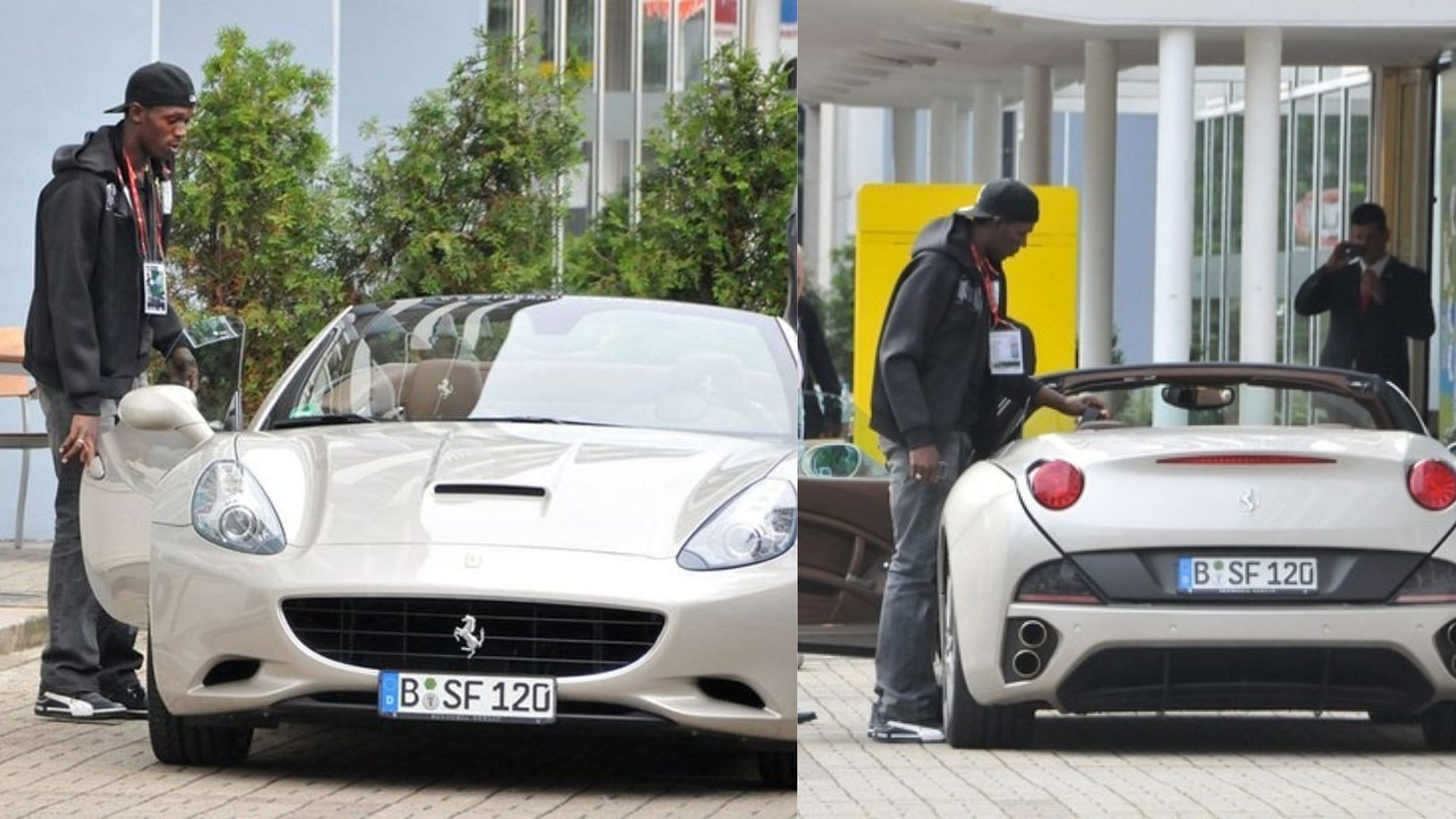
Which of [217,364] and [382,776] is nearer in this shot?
[382,776]

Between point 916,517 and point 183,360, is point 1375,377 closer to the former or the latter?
point 916,517

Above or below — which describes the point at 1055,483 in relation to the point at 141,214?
below

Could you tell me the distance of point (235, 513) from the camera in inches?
200

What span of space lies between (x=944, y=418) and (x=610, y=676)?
Answer: 2489mm

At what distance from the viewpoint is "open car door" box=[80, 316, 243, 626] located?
5.64 metres

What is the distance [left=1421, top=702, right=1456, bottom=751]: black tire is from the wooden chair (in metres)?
8.03

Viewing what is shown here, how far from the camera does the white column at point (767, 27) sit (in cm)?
254

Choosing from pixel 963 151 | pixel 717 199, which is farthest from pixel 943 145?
pixel 717 199

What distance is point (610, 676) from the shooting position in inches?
189

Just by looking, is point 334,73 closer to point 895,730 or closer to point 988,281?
point 895,730

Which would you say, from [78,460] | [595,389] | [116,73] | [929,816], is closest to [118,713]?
[78,460]

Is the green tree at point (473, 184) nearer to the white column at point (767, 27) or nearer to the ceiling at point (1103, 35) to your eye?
the white column at point (767, 27)

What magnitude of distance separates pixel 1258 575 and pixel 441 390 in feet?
11.4

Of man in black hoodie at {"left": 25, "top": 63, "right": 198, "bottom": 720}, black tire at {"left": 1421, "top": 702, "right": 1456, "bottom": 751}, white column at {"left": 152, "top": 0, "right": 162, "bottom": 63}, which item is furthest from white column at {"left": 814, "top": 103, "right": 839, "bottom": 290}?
white column at {"left": 152, "top": 0, "right": 162, "bottom": 63}
